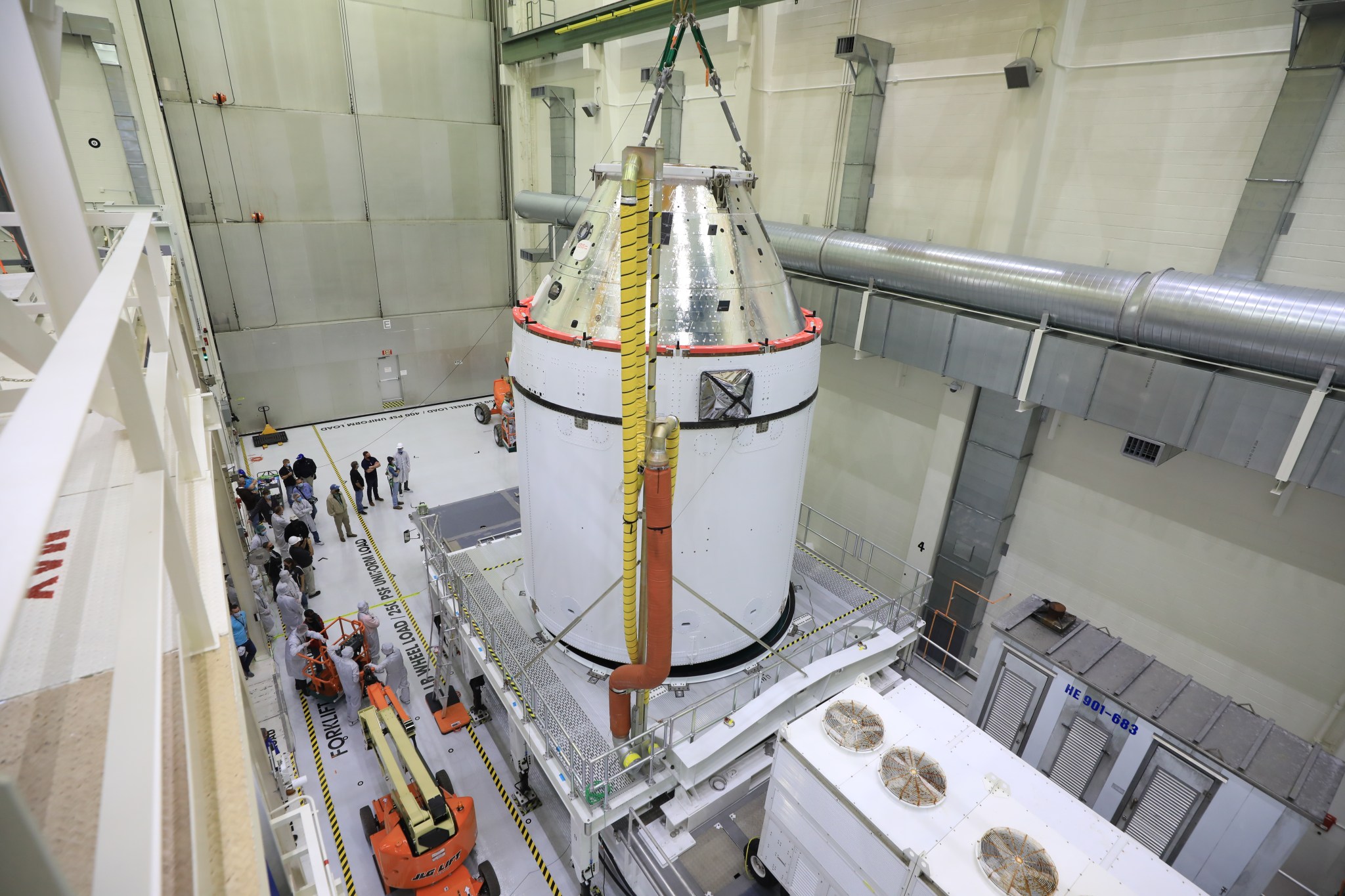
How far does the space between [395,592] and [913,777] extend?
34.4 ft

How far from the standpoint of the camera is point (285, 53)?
58.9 feet

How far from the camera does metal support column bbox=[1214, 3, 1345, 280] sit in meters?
6.99

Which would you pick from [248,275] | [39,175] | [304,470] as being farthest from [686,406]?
[248,275]

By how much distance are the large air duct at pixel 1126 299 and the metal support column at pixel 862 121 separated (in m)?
0.97

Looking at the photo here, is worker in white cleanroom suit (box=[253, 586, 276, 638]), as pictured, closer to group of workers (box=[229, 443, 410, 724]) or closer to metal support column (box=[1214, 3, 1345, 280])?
group of workers (box=[229, 443, 410, 724])

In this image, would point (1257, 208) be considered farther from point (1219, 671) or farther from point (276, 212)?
point (276, 212)

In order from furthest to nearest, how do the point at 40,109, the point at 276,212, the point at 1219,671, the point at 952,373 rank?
the point at 276,212
the point at 952,373
the point at 1219,671
the point at 40,109

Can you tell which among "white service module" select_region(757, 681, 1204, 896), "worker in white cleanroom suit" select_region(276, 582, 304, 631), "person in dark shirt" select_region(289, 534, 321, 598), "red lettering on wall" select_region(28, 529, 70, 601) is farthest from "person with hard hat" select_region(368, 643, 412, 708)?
"red lettering on wall" select_region(28, 529, 70, 601)

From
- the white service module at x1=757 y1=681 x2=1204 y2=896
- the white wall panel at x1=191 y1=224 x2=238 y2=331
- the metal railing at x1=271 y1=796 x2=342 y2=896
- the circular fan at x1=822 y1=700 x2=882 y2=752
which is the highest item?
the white wall panel at x1=191 y1=224 x2=238 y2=331

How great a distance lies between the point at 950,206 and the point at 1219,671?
7.67 meters

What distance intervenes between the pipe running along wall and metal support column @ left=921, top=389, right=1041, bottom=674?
6.42m

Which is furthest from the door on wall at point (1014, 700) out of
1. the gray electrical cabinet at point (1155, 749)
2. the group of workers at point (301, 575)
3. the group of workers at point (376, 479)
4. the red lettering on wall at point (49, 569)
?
the group of workers at point (376, 479)

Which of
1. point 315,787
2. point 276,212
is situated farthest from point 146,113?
point 315,787

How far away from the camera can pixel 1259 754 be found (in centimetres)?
702
